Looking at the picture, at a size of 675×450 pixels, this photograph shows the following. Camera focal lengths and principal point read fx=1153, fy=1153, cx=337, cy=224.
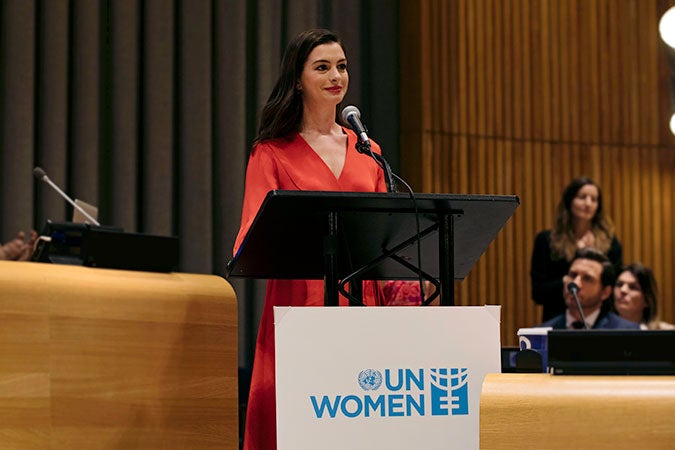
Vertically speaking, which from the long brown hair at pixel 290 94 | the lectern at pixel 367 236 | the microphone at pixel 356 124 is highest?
the long brown hair at pixel 290 94

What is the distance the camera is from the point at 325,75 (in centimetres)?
306

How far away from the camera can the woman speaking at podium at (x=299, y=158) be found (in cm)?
290

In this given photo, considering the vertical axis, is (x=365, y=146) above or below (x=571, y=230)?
above

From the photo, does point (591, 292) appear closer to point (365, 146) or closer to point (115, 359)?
point (365, 146)

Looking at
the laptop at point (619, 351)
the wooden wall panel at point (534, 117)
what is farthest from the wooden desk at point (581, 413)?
the wooden wall panel at point (534, 117)

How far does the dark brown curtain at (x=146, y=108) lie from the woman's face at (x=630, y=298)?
1767mm

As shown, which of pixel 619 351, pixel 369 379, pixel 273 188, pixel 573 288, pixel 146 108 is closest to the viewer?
pixel 619 351

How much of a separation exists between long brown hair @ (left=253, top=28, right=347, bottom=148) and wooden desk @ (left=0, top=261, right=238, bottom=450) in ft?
1.52

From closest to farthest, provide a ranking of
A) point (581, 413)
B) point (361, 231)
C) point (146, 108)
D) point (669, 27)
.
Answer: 1. point (581, 413)
2. point (361, 231)
3. point (146, 108)
4. point (669, 27)

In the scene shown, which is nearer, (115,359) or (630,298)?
(115,359)

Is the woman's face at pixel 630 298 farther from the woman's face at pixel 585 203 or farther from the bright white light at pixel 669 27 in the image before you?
the bright white light at pixel 669 27

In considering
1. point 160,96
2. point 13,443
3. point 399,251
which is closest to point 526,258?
point 160,96

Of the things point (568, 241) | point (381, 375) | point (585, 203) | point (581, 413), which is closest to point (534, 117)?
point (585, 203)

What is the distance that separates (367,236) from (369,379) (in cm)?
39
